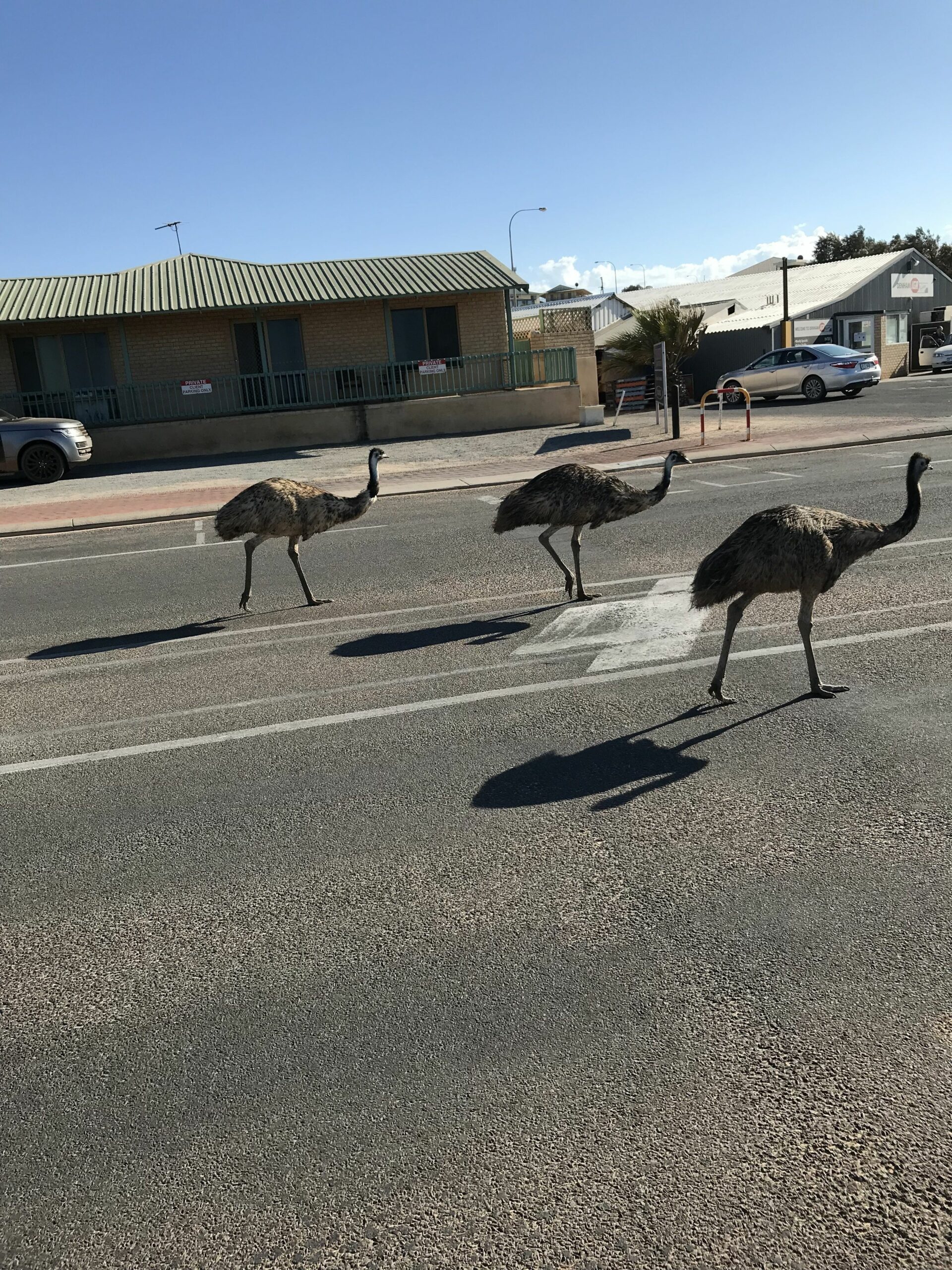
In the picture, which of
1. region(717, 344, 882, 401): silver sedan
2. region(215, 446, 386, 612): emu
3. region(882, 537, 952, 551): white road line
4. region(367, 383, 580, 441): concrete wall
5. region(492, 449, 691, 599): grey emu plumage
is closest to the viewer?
region(492, 449, 691, 599): grey emu plumage

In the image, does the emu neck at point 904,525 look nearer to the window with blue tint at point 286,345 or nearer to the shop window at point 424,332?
the window with blue tint at point 286,345

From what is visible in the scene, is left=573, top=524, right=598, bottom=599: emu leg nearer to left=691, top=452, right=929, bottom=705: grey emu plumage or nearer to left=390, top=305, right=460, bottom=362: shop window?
left=691, top=452, right=929, bottom=705: grey emu plumage

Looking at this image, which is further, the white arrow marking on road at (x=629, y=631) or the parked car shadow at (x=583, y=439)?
the parked car shadow at (x=583, y=439)

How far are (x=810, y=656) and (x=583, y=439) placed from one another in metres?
19.4

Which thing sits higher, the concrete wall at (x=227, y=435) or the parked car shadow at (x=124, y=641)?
the concrete wall at (x=227, y=435)

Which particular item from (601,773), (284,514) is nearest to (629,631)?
(601,773)

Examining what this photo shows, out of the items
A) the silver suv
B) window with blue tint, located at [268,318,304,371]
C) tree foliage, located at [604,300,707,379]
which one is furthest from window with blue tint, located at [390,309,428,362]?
the silver suv

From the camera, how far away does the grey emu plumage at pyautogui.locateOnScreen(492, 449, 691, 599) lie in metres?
9.70

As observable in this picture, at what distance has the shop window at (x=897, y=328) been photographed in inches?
1852

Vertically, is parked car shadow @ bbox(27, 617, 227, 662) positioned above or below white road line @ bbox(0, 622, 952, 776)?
above

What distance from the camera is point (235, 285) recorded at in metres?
29.1

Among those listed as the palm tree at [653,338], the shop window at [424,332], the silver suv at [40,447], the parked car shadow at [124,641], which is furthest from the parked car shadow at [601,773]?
the palm tree at [653,338]

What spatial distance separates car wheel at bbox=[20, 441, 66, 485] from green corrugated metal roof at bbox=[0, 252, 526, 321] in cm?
490

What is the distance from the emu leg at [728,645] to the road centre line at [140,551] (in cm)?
851
